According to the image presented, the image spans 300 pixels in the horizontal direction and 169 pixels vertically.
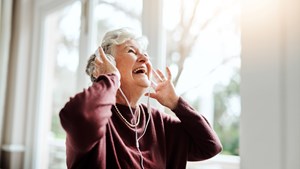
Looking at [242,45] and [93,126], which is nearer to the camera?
[93,126]

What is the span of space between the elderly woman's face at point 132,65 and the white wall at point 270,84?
0.32 meters

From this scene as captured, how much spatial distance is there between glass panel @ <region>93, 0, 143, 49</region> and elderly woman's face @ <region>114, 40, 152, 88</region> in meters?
0.69

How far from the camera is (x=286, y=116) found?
Answer: 981 mm

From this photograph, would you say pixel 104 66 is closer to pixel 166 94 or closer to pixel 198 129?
pixel 166 94

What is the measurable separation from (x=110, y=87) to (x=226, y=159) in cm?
163

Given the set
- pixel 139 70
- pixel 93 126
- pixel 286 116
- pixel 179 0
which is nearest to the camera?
pixel 93 126

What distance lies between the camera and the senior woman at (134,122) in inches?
37.4

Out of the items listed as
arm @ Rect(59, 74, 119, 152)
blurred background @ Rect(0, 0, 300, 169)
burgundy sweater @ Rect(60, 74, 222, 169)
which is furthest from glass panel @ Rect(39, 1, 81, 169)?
arm @ Rect(59, 74, 119, 152)

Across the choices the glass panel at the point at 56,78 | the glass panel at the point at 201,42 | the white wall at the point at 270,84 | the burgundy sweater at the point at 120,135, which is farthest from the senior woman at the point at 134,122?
the glass panel at the point at 56,78

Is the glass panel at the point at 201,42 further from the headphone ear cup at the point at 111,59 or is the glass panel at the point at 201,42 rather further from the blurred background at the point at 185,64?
the headphone ear cup at the point at 111,59

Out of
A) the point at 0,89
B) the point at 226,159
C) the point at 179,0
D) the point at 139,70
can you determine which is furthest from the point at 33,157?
the point at 139,70

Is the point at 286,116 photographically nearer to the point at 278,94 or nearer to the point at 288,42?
the point at 278,94

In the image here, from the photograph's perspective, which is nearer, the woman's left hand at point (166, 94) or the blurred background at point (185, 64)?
the blurred background at point (185, 64)

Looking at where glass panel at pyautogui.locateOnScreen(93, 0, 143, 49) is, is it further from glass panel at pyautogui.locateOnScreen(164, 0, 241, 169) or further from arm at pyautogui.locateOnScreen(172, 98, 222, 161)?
arm at pyautogui.locateOnScreen(172, 98, 222, 161)
